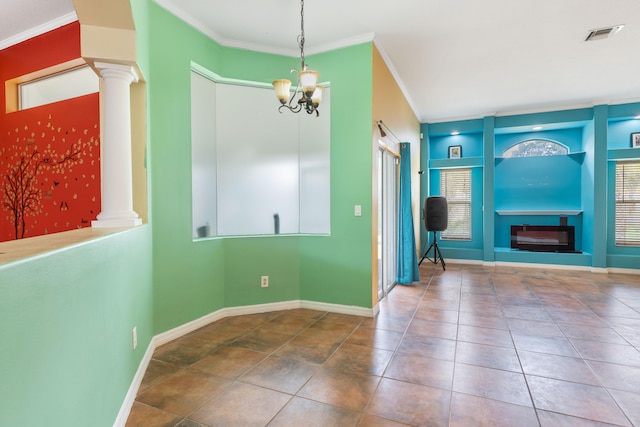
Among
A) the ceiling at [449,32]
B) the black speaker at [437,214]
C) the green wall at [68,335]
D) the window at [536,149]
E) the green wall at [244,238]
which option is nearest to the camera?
the green wall at [68,335]

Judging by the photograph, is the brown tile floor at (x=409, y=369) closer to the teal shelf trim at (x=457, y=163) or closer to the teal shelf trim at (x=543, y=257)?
the teal shelf trim at (x=543, y=257)

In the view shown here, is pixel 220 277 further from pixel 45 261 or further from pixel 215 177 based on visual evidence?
pixel 45 261

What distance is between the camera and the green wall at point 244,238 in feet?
9.43

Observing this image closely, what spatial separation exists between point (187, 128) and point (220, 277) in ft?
5.16

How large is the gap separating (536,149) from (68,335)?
7956 millimetres

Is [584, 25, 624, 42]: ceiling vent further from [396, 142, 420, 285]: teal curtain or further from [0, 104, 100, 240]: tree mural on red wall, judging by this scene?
[0, 104, 100, 240]: tree mural on red wall

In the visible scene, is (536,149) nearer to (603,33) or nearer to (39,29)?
(603,33)

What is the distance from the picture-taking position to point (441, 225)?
622cm

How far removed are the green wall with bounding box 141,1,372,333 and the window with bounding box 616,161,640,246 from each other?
5507 mm

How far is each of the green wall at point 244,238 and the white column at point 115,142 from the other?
0.46m

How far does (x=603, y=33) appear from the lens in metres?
3.48

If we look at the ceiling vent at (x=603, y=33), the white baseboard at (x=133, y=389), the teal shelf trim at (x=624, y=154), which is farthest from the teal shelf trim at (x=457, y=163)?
the white baseboard at (x=133, y=389)

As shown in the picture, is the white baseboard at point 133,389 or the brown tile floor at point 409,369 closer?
the white baseboard at point 133,389

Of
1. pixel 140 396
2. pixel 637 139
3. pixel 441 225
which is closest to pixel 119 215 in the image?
pixel 140 396
